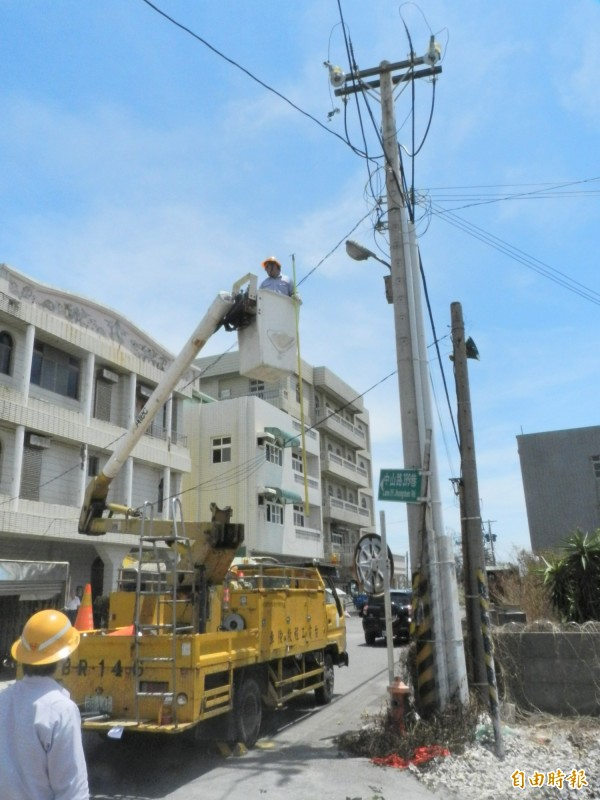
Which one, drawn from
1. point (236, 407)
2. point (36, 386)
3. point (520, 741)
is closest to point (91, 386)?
point (36, 386)

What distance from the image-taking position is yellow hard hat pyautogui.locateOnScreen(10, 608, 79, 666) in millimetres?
2871

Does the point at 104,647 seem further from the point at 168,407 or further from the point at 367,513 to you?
the point at 367,513

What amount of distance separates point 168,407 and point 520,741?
21.9 meters

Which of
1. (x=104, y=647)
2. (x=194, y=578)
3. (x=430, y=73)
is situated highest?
(x=430, y=73)

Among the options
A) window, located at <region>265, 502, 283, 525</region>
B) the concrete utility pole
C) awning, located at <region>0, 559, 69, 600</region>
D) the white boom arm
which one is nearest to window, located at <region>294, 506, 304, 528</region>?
window, located at <region>265, 502, 283, 525</region>

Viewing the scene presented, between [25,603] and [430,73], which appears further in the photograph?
[25,603]

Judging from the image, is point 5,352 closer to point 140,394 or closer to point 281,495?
point 140,394

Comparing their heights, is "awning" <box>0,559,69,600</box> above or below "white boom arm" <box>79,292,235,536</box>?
below

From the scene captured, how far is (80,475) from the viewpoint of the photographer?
871 inches

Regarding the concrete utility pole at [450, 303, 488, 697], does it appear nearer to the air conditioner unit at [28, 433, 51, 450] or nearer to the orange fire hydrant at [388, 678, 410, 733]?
the orange fire hydrant at [388, 678, 410, 733]

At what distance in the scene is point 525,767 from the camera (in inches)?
262

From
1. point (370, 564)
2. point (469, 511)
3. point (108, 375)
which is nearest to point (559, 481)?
point (108, 375)

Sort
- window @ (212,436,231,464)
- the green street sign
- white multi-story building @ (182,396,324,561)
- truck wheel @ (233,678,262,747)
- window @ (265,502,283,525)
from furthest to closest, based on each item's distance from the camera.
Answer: window @ (265,502,283,525), window @ (212,436,231,464), white multi-story building @ (182,396,324,561), the green street sign, truck wheel @ (233,678,262,747)

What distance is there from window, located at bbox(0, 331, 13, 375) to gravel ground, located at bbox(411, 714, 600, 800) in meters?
17.2
